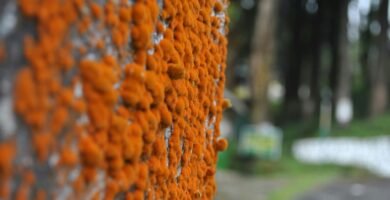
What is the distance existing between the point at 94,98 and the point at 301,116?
3016 centimetres

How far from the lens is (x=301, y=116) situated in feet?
99.9

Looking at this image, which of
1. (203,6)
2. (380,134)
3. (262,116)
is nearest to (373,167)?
(380,134)

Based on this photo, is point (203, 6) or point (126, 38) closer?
point (126, 38)

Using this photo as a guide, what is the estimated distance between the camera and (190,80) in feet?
4.60

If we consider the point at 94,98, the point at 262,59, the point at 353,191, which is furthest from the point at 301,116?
the point at 94,98

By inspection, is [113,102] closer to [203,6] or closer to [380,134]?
[203,6]

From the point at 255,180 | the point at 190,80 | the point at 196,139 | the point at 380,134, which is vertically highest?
the point at 380,134

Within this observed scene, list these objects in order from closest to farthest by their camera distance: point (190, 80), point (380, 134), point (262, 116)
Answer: point (190, 80) < point (262, 116) < point (380, 134)

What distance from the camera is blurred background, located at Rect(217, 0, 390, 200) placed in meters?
14.7

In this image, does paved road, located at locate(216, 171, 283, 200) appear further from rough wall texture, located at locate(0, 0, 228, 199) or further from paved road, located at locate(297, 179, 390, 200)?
rough wall texture, located at locate(0, 0, 228, 199)

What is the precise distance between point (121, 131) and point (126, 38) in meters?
0.17

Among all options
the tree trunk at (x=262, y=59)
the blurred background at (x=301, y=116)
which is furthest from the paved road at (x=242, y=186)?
the tree trunk at (x=262, y=59)

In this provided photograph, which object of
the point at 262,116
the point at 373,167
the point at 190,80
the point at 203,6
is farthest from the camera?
the point at 373,167

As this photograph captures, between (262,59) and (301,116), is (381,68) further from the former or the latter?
(262,59)
